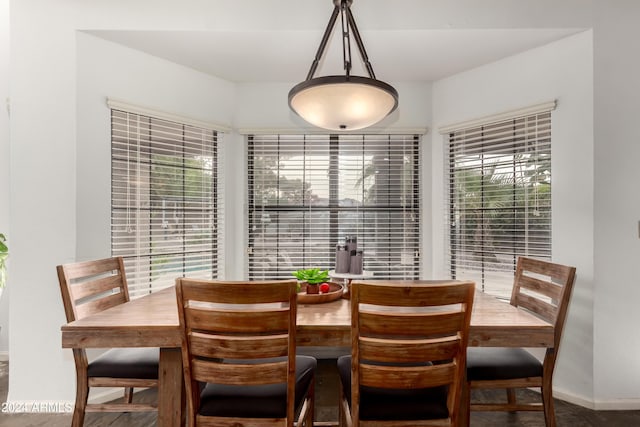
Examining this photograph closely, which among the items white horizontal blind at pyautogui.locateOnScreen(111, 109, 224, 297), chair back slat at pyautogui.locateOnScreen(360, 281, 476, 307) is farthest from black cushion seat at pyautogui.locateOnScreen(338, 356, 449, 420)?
white horizontal blind at pyautogui.locateOnScreen(111, 109, 224, 297)

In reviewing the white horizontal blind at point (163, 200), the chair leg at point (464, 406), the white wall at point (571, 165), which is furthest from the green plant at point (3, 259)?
the white wall at point (571, 165)

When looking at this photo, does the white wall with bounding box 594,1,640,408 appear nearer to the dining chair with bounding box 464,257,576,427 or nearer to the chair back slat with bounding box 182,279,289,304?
the dining chair with bounding box 464,257,576,427

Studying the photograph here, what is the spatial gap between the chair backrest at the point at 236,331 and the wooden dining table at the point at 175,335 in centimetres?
16

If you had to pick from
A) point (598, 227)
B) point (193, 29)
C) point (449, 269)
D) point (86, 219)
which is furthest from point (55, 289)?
point (598, 227)

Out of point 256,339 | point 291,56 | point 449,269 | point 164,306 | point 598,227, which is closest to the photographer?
point 256,339

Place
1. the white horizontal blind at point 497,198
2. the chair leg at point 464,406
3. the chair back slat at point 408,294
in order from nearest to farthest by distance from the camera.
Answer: the chair back slat at point 408,294 < the chair leg at point 464,406 < the white horizontal blind at point 497,198

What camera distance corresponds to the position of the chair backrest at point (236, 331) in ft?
3.96

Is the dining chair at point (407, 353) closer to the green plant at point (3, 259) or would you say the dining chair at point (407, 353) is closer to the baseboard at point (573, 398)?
the baseboard at point (573, 398)

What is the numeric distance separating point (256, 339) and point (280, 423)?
1.19 feet

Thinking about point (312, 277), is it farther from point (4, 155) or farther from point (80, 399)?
point (4, 155)

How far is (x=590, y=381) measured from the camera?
224 cm

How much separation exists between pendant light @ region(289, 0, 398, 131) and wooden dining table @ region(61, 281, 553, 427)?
3.24 ft

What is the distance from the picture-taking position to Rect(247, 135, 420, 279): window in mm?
3184

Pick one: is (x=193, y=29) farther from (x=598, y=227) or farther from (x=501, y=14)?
(x=598, y=227)
